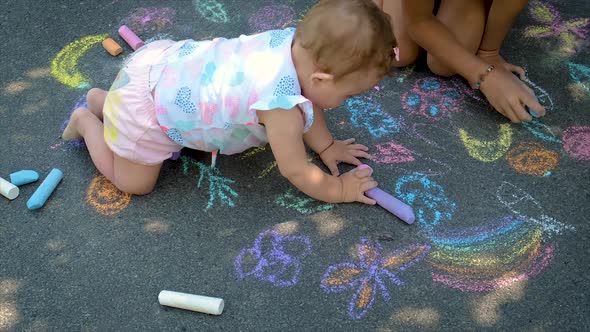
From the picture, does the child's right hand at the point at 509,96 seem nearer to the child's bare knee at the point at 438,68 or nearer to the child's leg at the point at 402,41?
the child's bare knee at the point at 438,68

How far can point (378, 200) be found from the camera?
1.99m

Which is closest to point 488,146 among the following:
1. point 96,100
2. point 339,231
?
point 339,231

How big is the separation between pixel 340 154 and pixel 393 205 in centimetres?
29

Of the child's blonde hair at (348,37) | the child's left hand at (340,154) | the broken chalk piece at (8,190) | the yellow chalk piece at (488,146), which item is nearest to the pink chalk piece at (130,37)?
the broken chalk piece at (8,190)

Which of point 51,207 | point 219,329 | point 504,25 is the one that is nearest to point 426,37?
point 504,25

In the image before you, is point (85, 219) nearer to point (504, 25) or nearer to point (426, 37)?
point (426, 37)

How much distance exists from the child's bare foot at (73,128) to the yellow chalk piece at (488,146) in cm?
141

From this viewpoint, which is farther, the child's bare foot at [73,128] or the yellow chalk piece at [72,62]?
the yellow chalk piece at [72,62]

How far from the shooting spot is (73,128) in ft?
7.23

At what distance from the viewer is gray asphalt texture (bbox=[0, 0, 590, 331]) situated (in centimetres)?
175

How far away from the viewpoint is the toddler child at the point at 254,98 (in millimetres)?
1638

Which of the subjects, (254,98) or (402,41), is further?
(402,41)

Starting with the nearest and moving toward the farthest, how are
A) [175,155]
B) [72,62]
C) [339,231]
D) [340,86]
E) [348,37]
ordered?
[348,37], [340,86], [339,231], [175,155], [72,62]

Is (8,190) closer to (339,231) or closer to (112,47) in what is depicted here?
(112,47)
